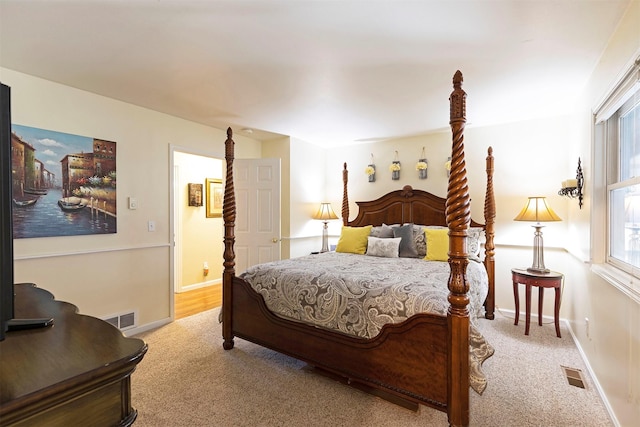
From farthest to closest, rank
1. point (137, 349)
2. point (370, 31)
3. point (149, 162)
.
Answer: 1. point (149, 162)
2. point (370, 31)
3. point (137, 349)

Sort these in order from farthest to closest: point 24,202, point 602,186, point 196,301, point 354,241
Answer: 1. point 196,301
2. point 354,241
3. point 24,202
4. point 602,186

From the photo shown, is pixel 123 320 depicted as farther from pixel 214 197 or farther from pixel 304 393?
pixel 214 197

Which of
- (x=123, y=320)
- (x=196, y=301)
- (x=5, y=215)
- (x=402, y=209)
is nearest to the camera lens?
(x=5, y=215)

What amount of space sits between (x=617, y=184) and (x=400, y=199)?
2.50 metres

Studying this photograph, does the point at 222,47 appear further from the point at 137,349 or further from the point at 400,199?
the point at 400,199

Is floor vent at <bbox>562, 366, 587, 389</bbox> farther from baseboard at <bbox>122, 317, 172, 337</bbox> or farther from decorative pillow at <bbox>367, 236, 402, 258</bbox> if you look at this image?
baseboard at <bbox>122, 317, 172, 337</bbox>

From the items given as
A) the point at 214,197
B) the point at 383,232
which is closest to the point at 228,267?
the point at 383,232

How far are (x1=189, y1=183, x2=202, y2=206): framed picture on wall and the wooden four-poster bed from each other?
104 inches

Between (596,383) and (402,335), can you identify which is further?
(596,383)

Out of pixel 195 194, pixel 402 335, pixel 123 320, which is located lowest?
pixel 123 320

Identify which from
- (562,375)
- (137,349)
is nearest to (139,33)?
(137,349)

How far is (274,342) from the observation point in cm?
263

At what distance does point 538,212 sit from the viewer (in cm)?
330

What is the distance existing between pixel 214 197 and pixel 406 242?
3.60 metres
